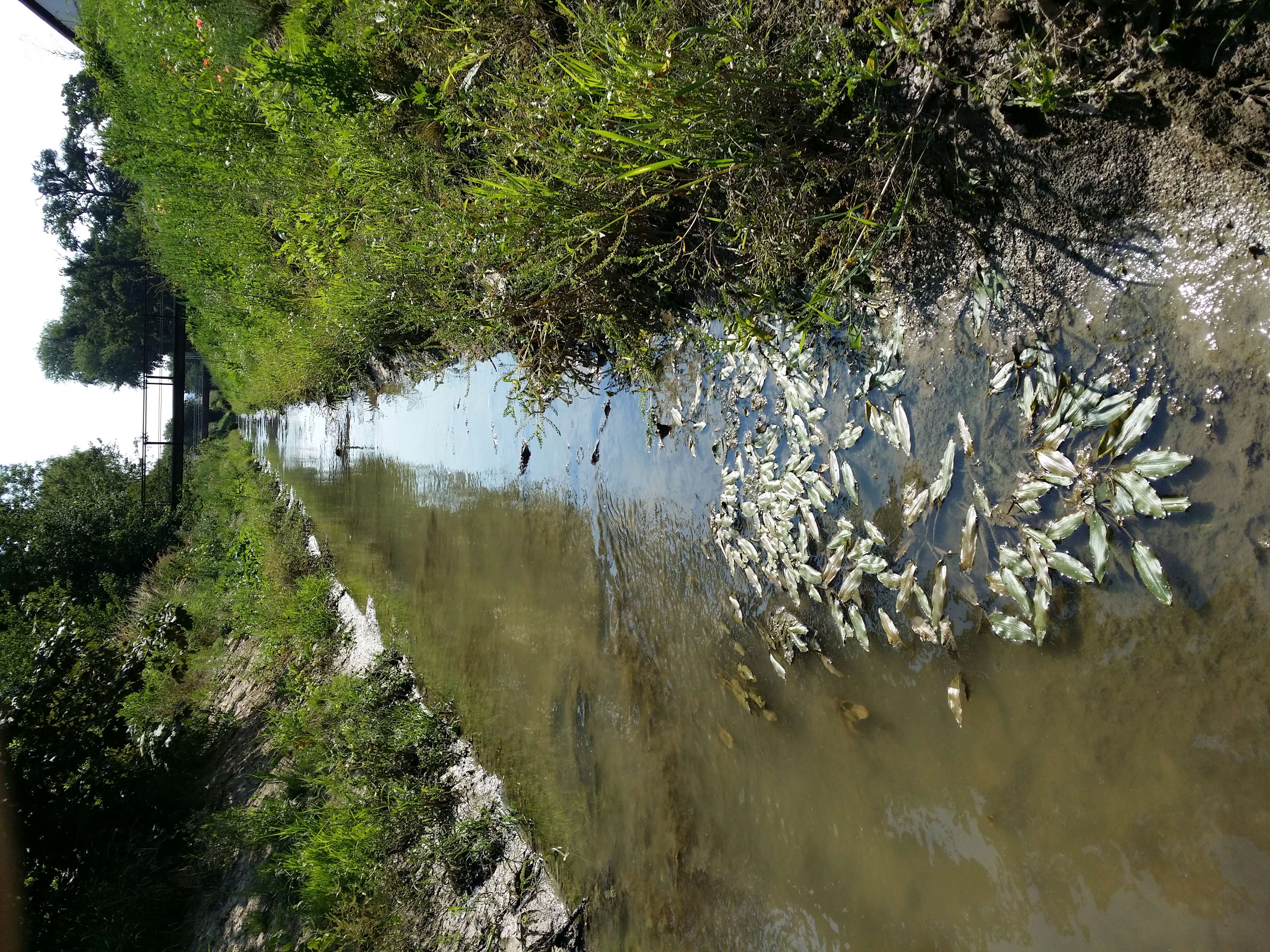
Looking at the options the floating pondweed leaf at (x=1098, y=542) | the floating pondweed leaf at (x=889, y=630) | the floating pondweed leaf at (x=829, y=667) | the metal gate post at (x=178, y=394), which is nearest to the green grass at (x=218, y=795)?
the floating pondweed leaf at (x=829, y=667)

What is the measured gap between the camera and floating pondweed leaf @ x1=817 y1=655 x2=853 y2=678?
233 cm

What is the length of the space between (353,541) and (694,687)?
5.89 meters

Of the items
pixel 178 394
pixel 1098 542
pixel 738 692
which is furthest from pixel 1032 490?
pixel 178 394

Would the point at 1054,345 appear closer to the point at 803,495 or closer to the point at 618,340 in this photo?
the point at 803,495

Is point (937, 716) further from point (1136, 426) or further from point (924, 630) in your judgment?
point (1136, 426)

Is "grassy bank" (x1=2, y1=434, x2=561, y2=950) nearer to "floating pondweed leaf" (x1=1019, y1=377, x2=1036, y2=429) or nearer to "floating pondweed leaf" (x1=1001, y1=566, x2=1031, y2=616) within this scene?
"floating pondweed leaf" (x1=1001, y1=566, x2=1031, y2=616)

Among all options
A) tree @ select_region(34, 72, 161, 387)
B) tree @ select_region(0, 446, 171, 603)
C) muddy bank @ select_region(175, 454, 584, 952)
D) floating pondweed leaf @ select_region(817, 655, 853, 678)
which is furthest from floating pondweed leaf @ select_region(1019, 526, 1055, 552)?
tree @ select_region(34, 72, 161, 387)

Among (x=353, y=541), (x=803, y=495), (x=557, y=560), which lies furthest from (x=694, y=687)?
(x=353, y=541)

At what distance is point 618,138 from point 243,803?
19.5 feet

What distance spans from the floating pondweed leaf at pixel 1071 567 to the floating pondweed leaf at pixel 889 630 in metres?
0.51

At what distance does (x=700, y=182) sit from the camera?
2.30 metres

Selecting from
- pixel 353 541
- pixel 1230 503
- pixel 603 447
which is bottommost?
pixel 353 541

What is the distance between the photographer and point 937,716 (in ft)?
6.72

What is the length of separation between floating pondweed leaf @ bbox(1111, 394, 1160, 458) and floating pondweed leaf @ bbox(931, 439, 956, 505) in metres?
0.42
